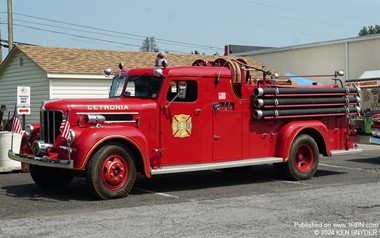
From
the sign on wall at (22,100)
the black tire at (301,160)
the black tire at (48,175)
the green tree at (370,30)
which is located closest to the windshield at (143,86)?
the black tire at (48,175)

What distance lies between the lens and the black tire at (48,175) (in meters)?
9.41

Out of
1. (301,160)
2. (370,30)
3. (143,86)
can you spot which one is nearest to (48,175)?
(143,86)

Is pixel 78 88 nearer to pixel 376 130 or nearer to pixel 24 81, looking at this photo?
pixel 24 81

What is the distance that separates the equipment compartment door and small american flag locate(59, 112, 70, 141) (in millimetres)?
2783

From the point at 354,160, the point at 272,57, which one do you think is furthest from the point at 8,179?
the point at 272,57

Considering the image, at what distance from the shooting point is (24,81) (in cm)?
2094

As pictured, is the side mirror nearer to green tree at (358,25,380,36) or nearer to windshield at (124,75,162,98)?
windshield at (124,75,162,98)

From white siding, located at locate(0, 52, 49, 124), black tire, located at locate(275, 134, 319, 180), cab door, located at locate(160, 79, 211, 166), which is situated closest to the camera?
cab door, located at locate(160, 79, 211, 166)

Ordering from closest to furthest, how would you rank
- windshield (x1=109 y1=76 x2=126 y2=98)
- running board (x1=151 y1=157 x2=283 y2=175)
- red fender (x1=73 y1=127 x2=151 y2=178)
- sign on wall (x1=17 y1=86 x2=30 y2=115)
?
red fender (x1=73 y1=127 x2=151 y2=178) → running board (x1=151 y1=157 x2=283 y2=175) → windshield (x1=109 y1=76 x2=126 y2=98) → sign on wall (x1=17 y1=86 x2=30 y2=115)

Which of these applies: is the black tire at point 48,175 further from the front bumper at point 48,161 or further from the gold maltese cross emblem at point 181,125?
the gold maltese cross emblem at point 181,125

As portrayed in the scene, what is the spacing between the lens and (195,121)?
9.32 meters

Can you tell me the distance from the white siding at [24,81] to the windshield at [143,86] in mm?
10072

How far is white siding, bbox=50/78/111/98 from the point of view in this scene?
18703 millimetres

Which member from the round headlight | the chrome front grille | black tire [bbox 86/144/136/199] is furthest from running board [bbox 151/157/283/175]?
the round headlight
